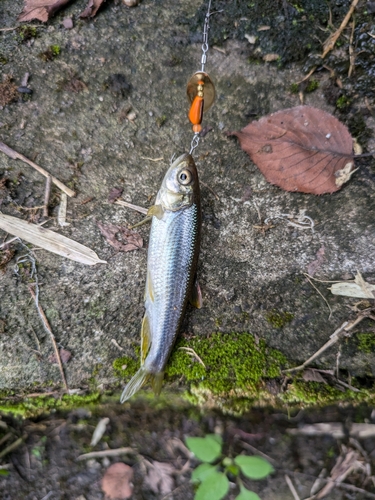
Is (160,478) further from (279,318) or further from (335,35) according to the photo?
(335,35)

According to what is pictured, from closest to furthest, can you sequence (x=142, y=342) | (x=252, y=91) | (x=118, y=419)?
1. (x=142, y=342)
2. (x=118, y=419)
3. (x=252, y=91)

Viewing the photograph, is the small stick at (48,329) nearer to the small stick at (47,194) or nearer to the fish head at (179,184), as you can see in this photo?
the small stick at (47,194)

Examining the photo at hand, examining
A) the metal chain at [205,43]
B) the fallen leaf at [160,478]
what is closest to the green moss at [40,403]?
the fallen leaf at [160,478]

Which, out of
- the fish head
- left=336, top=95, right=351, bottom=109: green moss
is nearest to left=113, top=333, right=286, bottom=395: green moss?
Result: the fish head

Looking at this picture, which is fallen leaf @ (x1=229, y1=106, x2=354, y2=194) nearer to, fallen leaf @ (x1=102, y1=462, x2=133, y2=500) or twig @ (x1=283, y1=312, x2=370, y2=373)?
twig @ (x1=283, y1=312, x2=370, y2=373)

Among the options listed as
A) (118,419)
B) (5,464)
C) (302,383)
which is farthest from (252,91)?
(5,464)

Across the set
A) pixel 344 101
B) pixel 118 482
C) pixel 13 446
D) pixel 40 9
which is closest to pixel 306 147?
pixel 344 101

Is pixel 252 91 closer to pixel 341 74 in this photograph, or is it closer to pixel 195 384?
pixel 341 74
